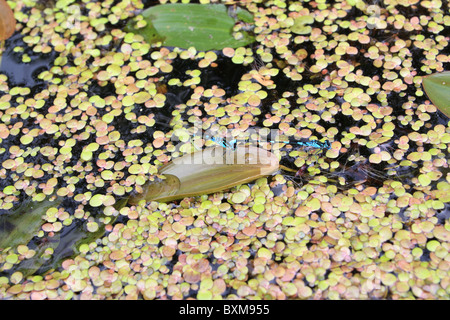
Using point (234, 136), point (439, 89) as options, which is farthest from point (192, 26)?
A: point (439, 89)

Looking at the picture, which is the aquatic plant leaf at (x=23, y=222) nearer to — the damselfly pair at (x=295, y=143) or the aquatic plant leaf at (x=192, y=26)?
the damselfly pair at (x=295, y=143)

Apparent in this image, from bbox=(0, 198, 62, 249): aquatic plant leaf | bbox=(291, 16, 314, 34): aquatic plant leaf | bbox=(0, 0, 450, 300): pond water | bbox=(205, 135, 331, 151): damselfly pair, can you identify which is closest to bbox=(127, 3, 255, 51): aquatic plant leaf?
bbox=(0, 0, 450, 300): pond water

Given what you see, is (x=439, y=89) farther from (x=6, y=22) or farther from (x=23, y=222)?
(x=6, y=22)

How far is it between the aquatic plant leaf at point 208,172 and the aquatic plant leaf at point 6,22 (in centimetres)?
126

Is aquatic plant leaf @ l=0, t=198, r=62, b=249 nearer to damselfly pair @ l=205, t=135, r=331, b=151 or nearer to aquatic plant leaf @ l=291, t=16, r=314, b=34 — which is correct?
damselfly pair @ l=205, t=135, r=331, b=151

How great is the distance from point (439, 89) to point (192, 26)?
47.4 inches

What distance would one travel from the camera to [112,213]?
5.16 ft

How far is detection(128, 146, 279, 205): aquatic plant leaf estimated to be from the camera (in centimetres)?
159

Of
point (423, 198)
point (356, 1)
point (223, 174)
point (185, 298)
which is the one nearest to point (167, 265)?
point (185, 298)

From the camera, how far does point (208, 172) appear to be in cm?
162

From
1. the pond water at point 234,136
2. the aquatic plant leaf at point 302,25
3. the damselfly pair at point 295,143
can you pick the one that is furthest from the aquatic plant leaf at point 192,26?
the damselfly pair at point 295,143

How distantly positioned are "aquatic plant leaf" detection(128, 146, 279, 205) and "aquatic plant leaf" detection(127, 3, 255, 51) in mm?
653

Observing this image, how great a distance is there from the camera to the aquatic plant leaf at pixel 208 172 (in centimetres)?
159

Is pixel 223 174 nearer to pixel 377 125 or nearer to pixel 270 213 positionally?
pixel 270 213
